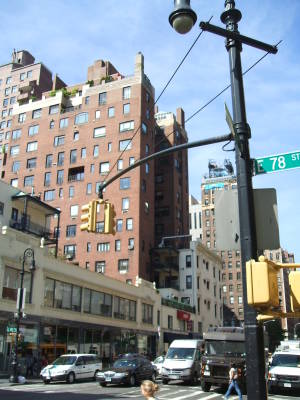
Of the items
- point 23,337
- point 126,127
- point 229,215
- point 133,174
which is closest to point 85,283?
point 23,337

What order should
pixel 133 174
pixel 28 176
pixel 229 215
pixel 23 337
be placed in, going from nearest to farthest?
1. pixel 229 215
2. pixel 23 337
3. pixel 133 174
4. pixel 28 176

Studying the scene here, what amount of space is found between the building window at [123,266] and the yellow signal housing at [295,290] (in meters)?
56.9

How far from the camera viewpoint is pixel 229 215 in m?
7.00

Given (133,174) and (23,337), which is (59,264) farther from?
(133,174)

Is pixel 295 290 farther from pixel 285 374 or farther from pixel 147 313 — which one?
pixel 147 313

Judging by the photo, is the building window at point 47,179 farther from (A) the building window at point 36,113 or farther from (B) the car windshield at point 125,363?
(B) the car windshield at point 125,363

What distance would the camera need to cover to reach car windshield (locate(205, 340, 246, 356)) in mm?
22250

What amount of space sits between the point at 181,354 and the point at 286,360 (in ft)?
21.4

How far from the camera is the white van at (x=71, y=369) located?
26.2 metres

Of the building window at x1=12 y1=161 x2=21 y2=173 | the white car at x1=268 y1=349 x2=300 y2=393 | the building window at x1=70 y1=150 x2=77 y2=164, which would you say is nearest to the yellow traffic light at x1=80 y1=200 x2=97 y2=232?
the white car at x1=268 y1=349 x2=300 y2=393

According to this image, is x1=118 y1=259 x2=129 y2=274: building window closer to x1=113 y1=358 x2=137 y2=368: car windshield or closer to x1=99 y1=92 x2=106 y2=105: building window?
x1=99 y1=92 x2=106 y2=105: building window

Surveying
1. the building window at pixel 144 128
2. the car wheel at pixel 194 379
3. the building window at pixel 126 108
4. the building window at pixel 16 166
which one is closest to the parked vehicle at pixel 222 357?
the car wheel at pixel 194 379

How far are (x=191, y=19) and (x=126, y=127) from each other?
6245 cm

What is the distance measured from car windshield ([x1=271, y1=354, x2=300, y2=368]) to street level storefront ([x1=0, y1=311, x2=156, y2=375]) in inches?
613
